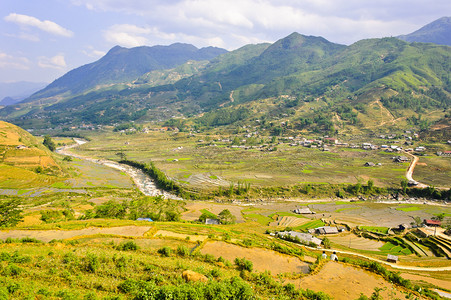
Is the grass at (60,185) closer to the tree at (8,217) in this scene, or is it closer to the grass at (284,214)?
the tree at (8,217)

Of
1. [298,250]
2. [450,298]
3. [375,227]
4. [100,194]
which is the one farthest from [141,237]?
[375,227]

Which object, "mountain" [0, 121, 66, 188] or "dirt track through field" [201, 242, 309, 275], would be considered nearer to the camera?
"dirt track through field" [201, 242, 309, 275]

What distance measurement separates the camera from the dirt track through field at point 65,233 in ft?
102

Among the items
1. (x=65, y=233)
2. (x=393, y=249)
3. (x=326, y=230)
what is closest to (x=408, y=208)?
(x=393, y=249)

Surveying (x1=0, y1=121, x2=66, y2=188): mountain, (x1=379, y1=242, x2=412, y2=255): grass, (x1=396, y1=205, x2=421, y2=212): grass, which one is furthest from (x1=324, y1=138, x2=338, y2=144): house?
(x1=0, y1=121, x2=66, y2=188): mountain

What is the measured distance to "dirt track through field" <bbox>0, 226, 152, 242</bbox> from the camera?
102 ft

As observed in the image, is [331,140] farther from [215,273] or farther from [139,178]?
[215,273]

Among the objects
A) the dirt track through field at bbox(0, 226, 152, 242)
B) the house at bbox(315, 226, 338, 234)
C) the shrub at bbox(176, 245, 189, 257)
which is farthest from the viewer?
the house at bbox(315, 226, 338, 234)

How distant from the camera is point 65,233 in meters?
32.7

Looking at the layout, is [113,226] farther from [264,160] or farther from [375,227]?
[264,160]

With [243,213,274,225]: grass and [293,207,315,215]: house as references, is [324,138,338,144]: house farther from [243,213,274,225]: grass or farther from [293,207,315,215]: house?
[243,213,274,225]: grass

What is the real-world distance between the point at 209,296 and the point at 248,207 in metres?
51.7

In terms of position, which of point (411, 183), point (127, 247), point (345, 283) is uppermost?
point (127, 247)

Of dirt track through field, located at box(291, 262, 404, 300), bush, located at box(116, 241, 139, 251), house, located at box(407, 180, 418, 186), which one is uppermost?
bush, located at box(116, 241, 139, 251)
